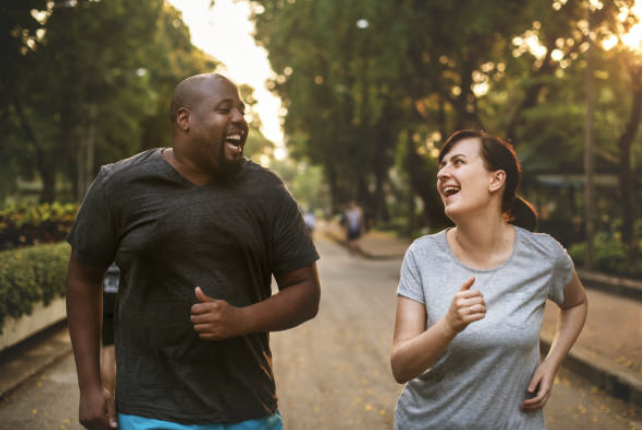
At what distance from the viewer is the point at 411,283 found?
2451 millimetres

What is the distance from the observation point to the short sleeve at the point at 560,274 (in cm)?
A: 253

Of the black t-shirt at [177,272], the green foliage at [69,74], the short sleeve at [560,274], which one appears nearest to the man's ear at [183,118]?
the black t-shirt at [177,272]

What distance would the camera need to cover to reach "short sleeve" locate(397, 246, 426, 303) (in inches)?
95.5

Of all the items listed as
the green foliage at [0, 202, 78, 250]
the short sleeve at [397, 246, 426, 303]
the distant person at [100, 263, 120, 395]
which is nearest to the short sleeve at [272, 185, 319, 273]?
the short sleeve at [397, 246, 426, 303]

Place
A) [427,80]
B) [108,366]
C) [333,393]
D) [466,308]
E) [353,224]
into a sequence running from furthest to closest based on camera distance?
[353,224]
[427,80]
[333,393]
[108,366]
[466,308]

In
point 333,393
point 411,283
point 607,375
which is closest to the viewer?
point 411,283

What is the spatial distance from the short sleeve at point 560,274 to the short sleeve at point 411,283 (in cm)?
51

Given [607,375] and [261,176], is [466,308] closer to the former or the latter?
[261,176]

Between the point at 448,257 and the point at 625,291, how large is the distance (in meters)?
11.4

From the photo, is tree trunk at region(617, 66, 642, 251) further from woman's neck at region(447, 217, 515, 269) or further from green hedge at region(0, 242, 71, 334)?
woman's neck at region(447, 217, 515, 269)

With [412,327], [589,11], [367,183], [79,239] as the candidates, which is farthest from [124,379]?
[367,183]

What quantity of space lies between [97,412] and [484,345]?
132 centimetres

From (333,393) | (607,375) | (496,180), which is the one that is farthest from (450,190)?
(607,375)

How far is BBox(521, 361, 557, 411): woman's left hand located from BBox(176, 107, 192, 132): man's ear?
1512 millimetres
